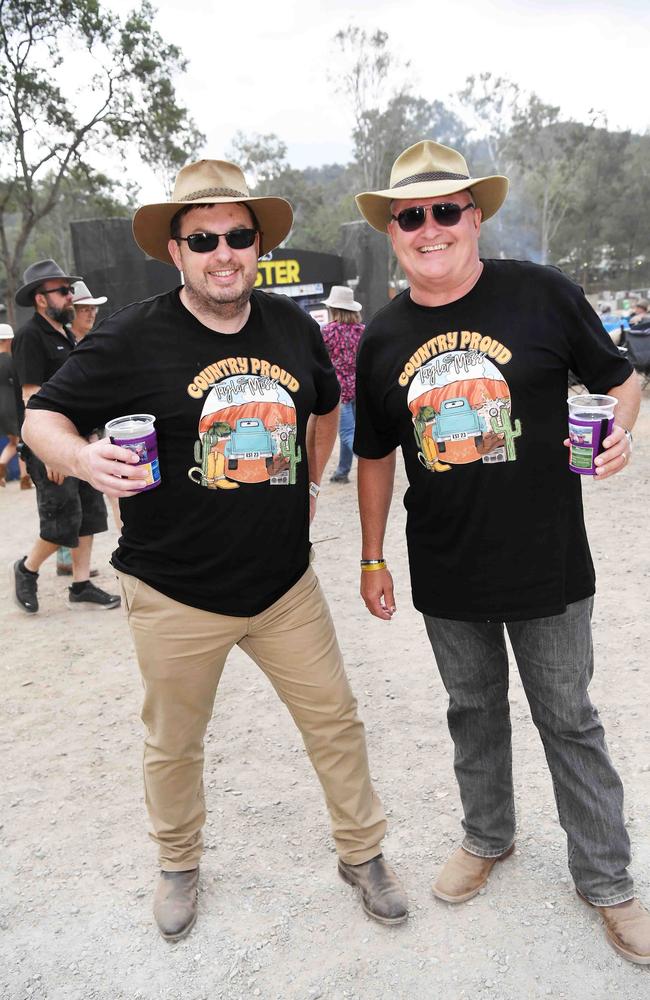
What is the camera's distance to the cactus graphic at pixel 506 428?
2121mm

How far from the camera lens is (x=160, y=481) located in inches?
88.4

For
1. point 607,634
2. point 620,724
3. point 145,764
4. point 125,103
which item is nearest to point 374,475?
point 145,764

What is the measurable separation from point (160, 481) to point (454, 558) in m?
0.87

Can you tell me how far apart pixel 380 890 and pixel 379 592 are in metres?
0.94

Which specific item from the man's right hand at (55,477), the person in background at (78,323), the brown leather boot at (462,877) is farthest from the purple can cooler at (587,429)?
the person in background at (78,323)

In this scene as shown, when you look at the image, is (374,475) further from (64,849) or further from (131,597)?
(64,849)

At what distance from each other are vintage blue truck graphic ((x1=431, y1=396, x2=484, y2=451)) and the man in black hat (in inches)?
131

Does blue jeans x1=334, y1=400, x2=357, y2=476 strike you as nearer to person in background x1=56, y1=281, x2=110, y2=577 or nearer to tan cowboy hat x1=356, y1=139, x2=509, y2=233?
person in background x1=56, y1=281, x2=110, y2=577

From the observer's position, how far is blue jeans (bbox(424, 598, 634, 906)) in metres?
2.19

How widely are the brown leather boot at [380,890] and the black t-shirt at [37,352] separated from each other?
3.61m

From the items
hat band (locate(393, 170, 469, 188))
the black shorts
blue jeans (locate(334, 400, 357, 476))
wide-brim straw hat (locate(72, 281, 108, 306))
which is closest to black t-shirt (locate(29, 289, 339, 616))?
hat band (locate(393, 170, 469, 188))

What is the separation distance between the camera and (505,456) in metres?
2.13

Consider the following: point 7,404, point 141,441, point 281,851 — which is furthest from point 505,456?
point 7,404

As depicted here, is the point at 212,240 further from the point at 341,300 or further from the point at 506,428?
the point at 341,300
